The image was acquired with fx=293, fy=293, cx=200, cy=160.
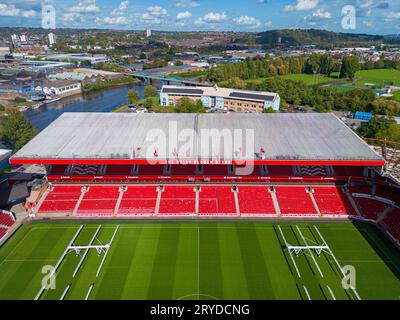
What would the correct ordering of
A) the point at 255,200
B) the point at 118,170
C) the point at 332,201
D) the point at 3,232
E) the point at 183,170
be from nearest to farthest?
the point at 3,232 → the point at 332,201 → the point at 255,200 → the point at 183,170 → the point at 118,170

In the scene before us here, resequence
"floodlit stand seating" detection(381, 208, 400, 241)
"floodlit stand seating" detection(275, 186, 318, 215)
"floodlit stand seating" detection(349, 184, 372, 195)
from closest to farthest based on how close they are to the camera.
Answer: "floodlit stand seating" detection(381, 208, 400, 241), "floodlit stand seating" detection(275, 186, 318, 215), "floodlit stand seating" detection(349, 184, 372, 195)

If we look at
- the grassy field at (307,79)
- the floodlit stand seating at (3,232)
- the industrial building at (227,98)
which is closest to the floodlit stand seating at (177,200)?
the floodlit stand seating at (3,232)

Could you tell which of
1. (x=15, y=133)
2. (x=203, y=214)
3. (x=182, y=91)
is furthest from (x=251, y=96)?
(x=15, y=133)

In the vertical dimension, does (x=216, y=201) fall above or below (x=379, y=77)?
below

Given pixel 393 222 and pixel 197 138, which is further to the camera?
pixel 197 138

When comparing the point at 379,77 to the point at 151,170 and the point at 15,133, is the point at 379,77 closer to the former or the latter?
the point at 151,170

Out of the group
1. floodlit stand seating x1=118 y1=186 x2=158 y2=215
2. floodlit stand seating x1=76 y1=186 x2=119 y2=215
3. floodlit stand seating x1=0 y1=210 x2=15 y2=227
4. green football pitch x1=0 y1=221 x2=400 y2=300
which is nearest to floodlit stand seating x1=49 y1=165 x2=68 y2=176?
floodlit stand seating x1=76 y1=186 x2=119 y2=215

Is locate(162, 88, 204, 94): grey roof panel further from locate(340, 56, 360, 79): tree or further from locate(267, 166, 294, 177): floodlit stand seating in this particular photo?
locate(340, 56, 360, 79): tree
